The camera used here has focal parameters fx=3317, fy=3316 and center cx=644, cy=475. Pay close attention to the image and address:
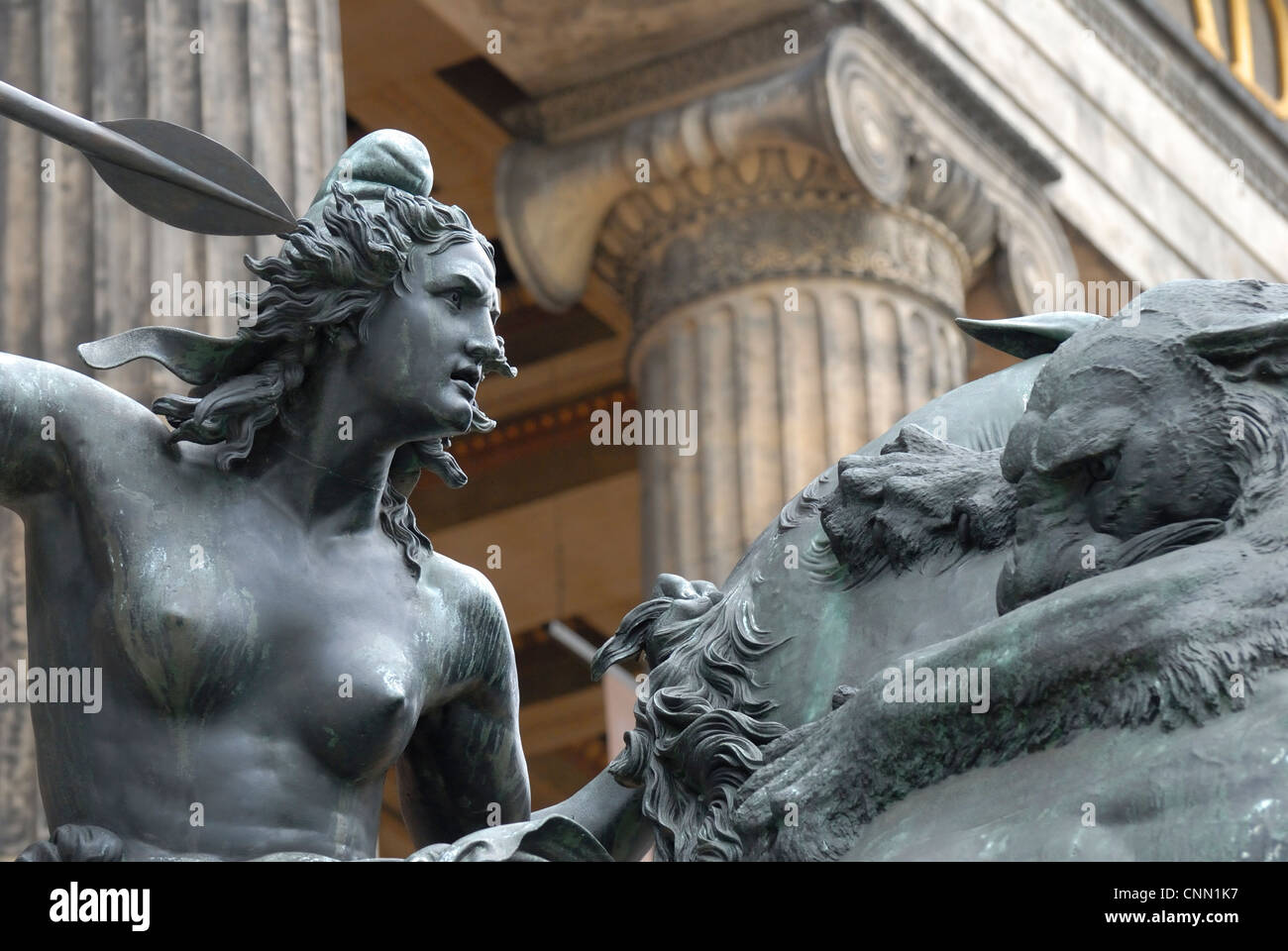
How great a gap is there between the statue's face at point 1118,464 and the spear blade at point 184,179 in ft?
5.32

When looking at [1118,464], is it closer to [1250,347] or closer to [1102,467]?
[1102,467]

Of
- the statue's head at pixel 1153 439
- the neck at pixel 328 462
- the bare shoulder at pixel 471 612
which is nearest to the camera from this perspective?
the statue's head at pixel 1153 439

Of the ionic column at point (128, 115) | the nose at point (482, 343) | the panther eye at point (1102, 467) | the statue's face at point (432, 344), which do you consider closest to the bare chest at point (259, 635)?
the statue's face at point (432, 344)

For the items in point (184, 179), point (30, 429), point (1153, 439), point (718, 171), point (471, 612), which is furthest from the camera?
point (718, 171)

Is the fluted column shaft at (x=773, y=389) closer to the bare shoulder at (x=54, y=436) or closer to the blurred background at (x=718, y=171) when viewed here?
the blurred background at (x=718, y=171)

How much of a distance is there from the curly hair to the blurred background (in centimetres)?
767

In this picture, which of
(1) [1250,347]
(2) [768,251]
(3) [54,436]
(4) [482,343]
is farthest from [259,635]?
(2) [768,251]

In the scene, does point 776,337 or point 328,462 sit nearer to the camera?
point 328,462

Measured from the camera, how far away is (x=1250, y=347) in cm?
423

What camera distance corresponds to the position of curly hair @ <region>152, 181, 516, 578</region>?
5.18 meters

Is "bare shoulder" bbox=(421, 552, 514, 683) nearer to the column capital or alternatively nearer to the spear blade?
the spear blade

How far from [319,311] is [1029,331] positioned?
43.9 inches

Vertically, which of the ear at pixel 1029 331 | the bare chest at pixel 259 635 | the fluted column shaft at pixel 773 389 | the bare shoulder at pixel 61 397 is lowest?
the bare chest at pixel 259 635

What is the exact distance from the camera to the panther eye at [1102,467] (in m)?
4.25
